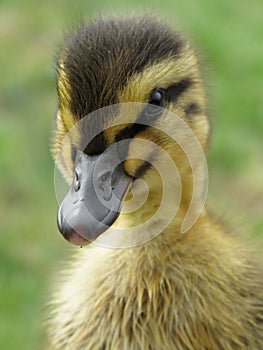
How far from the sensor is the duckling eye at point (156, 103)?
1885 millimetres

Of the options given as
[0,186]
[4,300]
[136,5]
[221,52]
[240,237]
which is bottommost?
[240,237]

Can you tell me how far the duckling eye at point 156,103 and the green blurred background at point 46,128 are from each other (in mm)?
902

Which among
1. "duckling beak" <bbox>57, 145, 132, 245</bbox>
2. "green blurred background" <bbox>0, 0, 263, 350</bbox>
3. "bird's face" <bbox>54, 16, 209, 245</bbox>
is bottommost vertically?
"duckling beak" <bbox>57, 145, 132, 245</bbox>

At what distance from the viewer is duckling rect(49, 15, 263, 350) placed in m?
1.82

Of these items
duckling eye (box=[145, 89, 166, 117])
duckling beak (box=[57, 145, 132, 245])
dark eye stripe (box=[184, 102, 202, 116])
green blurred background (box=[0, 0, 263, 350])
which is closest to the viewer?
duckling beak (box=[57, 145, 132, 245])

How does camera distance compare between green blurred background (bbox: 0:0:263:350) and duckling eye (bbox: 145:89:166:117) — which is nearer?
duckling eye (bbox: 145:89:166:117)

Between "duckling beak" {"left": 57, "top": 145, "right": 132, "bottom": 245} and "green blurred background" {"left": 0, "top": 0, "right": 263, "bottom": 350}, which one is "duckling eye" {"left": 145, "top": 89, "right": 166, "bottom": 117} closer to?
"duckling beak" {"left": 57, "top": 145, "right": 132, "bottom": 245}

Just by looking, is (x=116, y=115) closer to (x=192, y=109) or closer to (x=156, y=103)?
(x=156, y=103)

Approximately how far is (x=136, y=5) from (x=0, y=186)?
1.11 metres

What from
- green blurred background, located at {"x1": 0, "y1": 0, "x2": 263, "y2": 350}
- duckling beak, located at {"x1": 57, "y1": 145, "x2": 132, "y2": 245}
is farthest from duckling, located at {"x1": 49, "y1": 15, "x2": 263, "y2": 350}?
green blurred background, located at {"x1": 0, "y1": 0, "x2": 263, "y2": 350}

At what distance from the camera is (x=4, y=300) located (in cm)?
317

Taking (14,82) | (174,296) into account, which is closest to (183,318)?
(174,296)

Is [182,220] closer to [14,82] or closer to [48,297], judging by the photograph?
[48,297]

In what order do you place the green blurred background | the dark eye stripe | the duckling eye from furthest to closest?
the green blurred background
the dark eye stripe
the duckling eye
